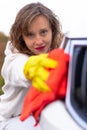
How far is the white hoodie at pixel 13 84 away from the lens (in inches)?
131

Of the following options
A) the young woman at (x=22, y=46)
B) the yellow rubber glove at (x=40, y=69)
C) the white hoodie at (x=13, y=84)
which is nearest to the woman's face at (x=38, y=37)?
the young woman at (x=22, y=46)

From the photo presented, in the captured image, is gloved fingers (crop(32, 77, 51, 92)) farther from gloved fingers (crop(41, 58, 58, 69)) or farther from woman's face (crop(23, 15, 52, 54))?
woman's face (crop(23, 15, 52, 54))

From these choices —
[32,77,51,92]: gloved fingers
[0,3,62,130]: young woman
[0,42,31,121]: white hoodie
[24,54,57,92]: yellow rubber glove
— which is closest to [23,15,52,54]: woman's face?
[0,3,62,130]: young woman

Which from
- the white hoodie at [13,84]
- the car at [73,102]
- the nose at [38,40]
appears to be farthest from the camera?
the nose at [38,40]

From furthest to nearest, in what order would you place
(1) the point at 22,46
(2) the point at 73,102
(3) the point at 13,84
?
(1) the point at 22,46 < (3) the point at 13,84 < (2) the point at 73,102

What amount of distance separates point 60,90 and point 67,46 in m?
0.26

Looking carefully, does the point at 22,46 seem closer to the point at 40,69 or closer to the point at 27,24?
the point at 27,24

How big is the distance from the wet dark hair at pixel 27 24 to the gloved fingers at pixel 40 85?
966 mm

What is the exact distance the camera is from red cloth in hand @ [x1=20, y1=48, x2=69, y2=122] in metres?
2.70

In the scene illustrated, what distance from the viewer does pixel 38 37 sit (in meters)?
3.77

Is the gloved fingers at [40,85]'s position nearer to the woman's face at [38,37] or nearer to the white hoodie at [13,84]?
the white hoodie at [13,84]

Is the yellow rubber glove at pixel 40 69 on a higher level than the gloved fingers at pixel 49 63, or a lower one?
lower

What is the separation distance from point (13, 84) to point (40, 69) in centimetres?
70

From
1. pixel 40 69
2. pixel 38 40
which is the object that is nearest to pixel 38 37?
pixel 38 40
